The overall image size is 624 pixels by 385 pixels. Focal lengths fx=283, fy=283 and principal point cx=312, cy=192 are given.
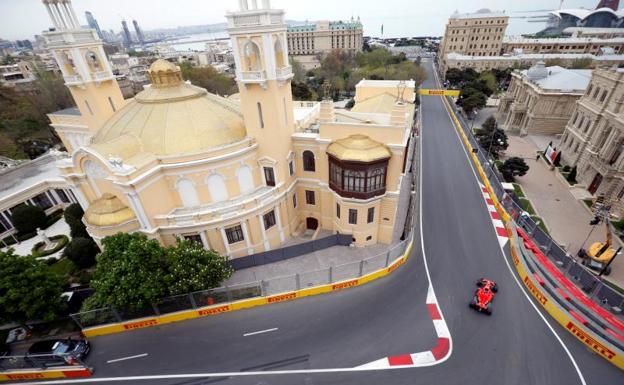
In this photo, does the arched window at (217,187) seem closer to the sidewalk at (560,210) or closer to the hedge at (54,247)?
the hedge at (54,247)

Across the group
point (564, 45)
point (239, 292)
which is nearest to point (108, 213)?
point (239, 292)

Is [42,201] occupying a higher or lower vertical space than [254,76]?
lower

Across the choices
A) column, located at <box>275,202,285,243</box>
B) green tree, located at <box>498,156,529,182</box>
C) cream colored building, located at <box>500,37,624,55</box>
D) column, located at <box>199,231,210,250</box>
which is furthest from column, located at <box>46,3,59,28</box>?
cream colored building, located at <box>500,37,624,55</box>

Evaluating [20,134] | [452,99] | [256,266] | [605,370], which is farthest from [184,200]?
[452,99]

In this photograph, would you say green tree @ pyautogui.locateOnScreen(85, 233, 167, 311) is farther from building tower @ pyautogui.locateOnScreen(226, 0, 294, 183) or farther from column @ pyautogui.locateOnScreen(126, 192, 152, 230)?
building tower @ pyautogui.locateOnScreen(226, 0, 294, 183)

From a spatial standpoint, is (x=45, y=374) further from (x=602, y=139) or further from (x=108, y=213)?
(x=602, y=139)

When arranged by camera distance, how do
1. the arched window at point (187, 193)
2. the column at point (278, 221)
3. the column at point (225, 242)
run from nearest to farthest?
the arched window at point (187, 193) → the column at point (225, 242) → the column at point (278, 221)

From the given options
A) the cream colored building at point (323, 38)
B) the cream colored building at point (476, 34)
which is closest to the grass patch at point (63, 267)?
the cream colored building at point (476, 34)
